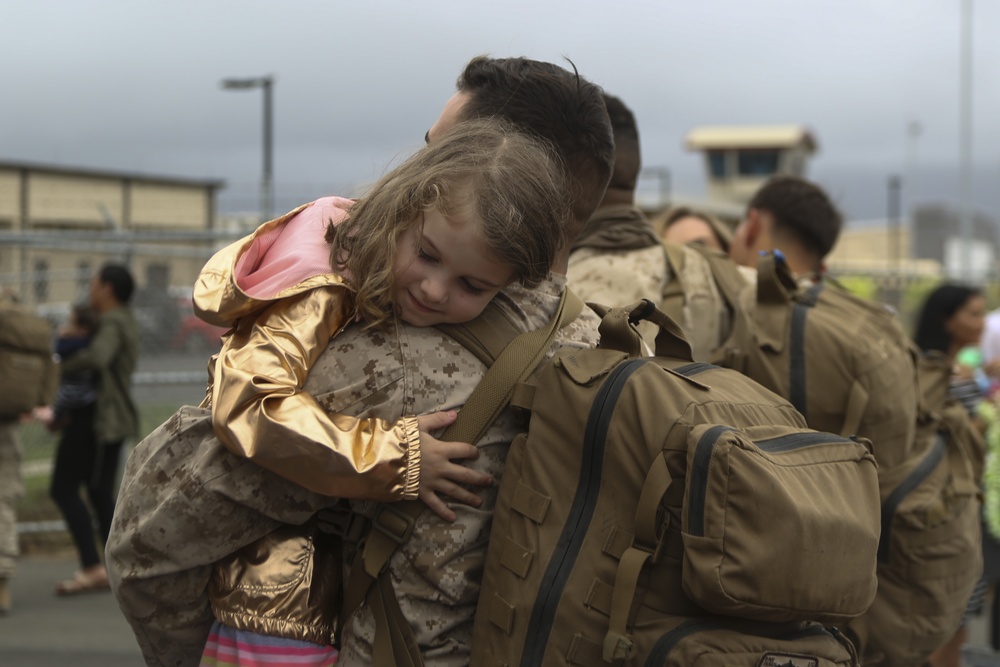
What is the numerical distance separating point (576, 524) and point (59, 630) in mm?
5676

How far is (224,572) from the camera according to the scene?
2004 mm

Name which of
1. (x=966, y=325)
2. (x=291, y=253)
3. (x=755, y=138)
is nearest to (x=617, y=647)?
(x=291, y=253)

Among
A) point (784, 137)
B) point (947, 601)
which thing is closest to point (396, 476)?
point (947, 601)

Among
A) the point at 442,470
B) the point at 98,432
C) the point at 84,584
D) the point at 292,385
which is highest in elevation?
the point at 292,385

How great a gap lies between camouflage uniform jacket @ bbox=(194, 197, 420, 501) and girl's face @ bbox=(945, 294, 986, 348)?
4.76 m

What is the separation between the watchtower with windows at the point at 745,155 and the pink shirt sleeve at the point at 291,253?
4945 centimetres

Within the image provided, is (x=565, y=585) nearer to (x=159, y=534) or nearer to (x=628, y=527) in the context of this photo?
(x=628, y=527)

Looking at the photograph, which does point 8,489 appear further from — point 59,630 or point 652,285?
point 652,285

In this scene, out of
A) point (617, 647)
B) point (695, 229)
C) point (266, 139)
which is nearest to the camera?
point (617, 647)

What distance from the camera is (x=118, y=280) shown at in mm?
7625

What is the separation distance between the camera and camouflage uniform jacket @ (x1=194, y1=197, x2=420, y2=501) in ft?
5.97

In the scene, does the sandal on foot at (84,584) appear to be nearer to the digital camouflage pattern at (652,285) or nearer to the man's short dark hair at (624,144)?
the digital camouflage pattern at (652,285)

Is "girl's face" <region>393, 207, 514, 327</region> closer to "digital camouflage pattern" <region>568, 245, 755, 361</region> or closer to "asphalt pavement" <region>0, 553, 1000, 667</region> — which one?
"digital camouflage pattern" <region>568, 245, 755, 361</region>

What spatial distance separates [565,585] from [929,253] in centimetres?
3937
